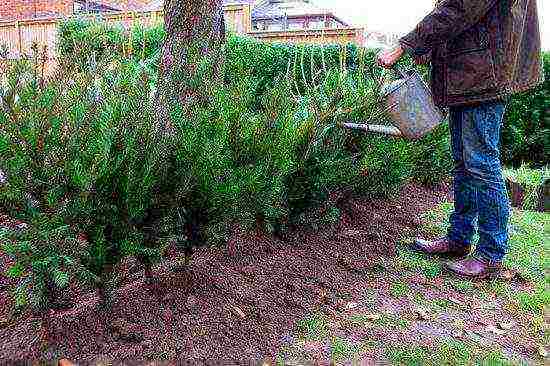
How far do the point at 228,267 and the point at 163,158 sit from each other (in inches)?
38.1

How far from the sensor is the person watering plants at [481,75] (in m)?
3.40

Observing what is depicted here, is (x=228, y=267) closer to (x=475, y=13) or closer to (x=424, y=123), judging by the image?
(x=424, y=123)

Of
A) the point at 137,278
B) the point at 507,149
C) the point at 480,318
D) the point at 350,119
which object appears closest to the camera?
the point at 137,278

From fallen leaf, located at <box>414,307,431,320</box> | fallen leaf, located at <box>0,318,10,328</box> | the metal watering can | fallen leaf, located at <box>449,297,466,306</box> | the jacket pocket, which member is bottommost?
fallen leaf, located at <box>449,297,466,306</box>

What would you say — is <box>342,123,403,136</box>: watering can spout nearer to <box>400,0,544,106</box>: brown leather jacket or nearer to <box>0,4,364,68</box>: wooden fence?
<box>400,0,544,106</box>: brown leather jacket

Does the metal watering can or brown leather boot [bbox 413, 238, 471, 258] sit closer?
the metal watering can

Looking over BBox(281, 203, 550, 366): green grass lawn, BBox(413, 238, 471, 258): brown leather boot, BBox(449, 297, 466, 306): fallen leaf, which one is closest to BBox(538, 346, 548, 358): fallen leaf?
BBox(281, 203, 550, 366): green grass lawn

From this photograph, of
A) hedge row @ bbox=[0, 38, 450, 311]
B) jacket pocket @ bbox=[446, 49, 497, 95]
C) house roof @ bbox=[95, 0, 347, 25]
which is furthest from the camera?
house roof @ bbox=[95, 0, 347, 25]

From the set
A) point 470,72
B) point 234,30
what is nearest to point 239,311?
point 470,72

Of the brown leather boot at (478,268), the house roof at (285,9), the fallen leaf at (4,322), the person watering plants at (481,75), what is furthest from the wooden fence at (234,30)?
the house roof at (285,9)

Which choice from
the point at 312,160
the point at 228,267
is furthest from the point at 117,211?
the point at 312,160

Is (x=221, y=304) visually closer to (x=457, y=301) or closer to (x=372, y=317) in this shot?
(x=372, y=317)

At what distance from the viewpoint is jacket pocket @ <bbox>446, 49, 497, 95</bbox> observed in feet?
11.2

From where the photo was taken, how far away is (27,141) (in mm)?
2244
